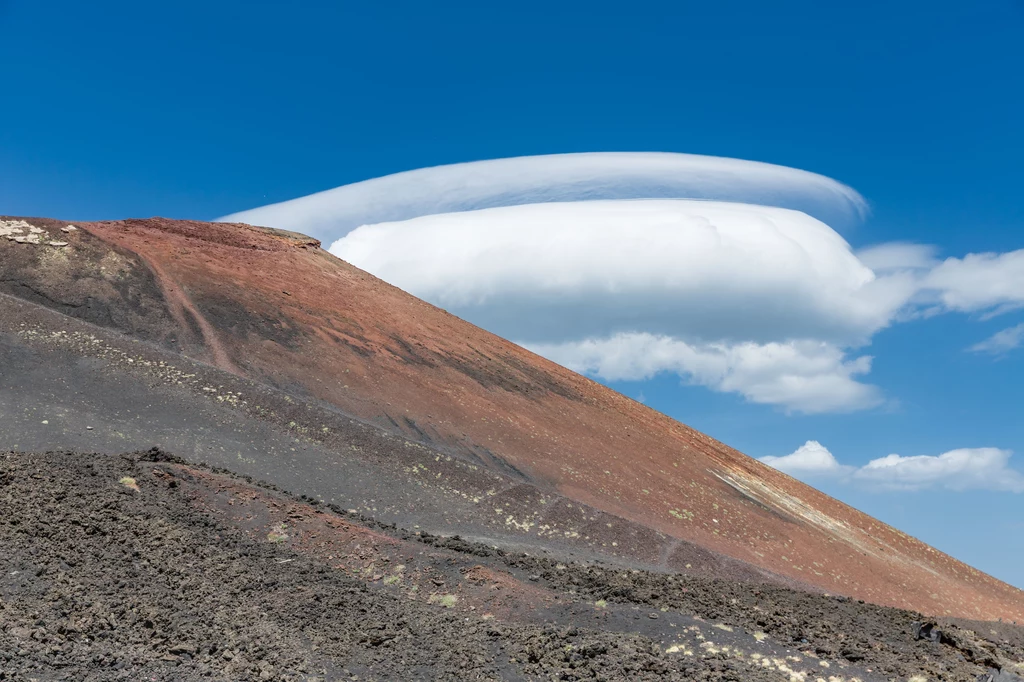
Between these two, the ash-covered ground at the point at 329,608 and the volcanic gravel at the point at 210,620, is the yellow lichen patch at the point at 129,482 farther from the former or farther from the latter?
the volcanic gravel at the point at 210,620

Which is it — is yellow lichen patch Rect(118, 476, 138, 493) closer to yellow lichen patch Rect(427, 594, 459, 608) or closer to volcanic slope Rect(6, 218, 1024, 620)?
volcanic slope Rect(6, 218, 1024, 620)

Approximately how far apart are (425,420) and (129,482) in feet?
42.3

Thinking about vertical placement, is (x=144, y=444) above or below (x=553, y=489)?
below

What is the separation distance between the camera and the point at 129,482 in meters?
16.4

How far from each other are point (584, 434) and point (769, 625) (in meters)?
19.1

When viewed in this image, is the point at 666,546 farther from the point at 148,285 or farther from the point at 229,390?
the point at 148,285

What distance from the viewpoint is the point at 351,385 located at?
28938 mm

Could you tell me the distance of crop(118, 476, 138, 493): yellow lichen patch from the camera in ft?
53.4

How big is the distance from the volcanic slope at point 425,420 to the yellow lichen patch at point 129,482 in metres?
5.05

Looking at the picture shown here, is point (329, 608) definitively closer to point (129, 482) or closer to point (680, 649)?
point (680, 649)

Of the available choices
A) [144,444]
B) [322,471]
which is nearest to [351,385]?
[322,471]

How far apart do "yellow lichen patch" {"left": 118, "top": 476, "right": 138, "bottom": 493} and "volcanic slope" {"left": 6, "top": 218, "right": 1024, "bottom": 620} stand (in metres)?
5.05

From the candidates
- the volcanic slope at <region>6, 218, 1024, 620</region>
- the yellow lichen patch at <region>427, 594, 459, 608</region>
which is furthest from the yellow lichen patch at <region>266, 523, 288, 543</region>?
the volcanic slope at <region>6, 218, 1024, 620</region>

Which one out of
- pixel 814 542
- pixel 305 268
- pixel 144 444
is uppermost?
pixel 305 268
